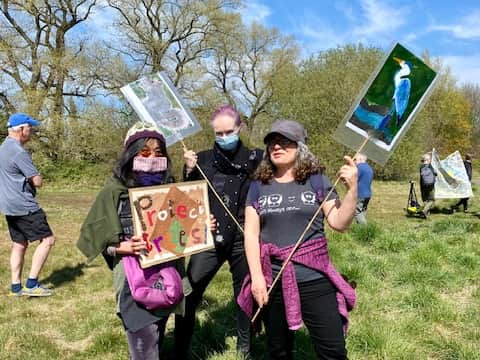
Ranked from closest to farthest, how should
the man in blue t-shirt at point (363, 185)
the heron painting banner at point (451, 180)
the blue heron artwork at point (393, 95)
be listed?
the blue heron artwork at point (393, 95)
the man in blue t-shirt at point (363, 185)
the heron painting banner at point (451, 180)

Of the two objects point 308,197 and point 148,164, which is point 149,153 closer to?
point 148,164

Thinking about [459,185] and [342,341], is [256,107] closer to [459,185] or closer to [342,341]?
[459,185]

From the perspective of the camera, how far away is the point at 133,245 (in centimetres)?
257

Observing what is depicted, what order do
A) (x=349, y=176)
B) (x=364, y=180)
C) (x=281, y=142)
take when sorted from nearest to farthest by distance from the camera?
1. (x=349, y=176)
2. (x=281, y=142)
3. (x=364, y=180)

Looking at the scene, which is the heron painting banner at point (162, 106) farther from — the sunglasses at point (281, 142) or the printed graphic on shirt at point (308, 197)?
the printed graphic on shirt at point (308, 197)

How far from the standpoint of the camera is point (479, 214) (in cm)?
1271

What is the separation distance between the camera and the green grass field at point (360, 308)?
146 inches

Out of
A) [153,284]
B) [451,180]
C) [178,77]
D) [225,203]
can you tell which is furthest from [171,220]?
[178,77]

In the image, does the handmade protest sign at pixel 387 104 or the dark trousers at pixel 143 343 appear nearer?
the dark trousers at pixel 143 343

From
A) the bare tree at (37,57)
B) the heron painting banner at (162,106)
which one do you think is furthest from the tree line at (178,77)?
the heron painting banner at (162,106)

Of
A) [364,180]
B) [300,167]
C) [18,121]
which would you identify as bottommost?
[364,180]

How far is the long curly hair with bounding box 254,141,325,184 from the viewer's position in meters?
2.66

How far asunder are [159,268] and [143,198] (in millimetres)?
487

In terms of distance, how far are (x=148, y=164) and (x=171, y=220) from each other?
38 centimetres
